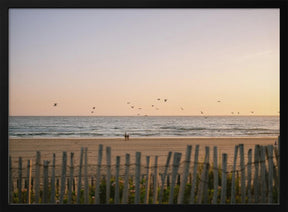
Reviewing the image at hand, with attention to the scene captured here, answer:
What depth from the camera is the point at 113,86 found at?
35.3 ft

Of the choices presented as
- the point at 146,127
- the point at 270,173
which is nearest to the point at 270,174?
the point at 270,173

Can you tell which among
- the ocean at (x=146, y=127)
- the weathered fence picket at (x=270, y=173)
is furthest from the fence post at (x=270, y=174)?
the ocean at (x=146, y=127)

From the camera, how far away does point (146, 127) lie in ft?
45.0

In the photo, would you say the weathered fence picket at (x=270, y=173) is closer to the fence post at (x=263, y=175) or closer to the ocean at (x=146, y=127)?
the fence post at (x=263, y=175)

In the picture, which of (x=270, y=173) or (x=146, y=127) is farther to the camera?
(x=146, y=127)

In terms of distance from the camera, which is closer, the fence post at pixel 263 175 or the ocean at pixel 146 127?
the fence post at pixel 263 175

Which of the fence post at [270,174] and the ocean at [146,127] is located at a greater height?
the fence post at [270,174]

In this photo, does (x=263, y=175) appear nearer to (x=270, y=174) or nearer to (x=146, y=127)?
(x=270, y=174)

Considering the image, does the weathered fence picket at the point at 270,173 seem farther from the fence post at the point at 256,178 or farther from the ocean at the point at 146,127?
the ocean at the point at 146,127

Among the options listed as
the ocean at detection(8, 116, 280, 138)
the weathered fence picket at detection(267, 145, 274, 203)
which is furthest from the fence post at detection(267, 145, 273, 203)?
the ocean at detection(8, 116, 280, 138)

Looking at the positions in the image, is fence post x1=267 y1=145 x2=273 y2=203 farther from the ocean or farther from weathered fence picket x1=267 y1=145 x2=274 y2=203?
the ocean

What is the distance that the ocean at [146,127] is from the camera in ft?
40.8

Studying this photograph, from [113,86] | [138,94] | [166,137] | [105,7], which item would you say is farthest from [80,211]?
[138,94]
